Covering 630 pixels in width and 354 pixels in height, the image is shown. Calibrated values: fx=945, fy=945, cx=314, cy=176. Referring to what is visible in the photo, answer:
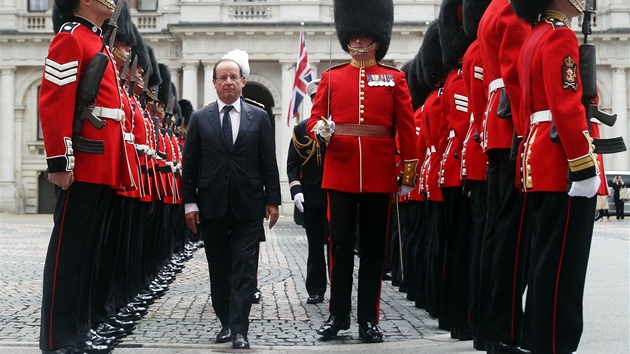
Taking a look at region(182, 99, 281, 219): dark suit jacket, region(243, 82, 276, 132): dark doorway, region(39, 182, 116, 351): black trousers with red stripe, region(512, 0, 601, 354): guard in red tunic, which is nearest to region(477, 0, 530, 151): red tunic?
region(512, 0, 601, 354): guard in red tunic

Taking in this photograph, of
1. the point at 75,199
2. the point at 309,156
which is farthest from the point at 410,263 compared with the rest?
the point at 75,199

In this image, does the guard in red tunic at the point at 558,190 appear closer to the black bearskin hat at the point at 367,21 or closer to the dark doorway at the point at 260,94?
the black bearskin hat at the point at 367,21

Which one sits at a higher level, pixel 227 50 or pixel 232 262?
pixel 227 50

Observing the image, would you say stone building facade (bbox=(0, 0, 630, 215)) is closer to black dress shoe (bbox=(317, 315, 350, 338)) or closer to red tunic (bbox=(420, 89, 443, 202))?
red tunic (bbox=(420, 89, 443, 202))

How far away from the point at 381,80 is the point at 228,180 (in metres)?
1.30

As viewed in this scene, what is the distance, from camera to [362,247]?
669 centimetres

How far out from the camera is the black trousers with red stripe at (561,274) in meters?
4.62

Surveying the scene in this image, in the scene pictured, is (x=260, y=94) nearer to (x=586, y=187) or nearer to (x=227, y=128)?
(x=227, y=128)

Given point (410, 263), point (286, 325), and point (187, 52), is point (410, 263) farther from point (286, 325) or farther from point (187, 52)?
point (187, 52)

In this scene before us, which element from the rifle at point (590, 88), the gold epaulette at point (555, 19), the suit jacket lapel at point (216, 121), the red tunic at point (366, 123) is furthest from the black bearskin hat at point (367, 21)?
the rifle at point (590, 88)

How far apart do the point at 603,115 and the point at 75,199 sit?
115 inches

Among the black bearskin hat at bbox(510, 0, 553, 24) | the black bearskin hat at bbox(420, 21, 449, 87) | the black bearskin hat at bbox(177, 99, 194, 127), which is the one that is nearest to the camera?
the black bearskin hat at bbox(510, 0, 553, 24)

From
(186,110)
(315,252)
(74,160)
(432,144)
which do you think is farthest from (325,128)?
(186,110)

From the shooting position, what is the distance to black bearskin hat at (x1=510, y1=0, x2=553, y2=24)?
4917mm
